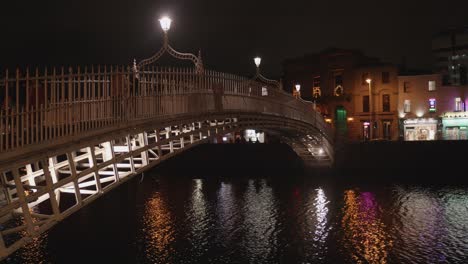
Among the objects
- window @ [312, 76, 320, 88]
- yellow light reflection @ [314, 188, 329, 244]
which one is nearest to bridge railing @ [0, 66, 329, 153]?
yellow light reflection @ [314, 188, 329, 244]

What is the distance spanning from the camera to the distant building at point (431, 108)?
55.3 metres

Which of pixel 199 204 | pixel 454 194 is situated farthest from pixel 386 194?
pixel 199 204

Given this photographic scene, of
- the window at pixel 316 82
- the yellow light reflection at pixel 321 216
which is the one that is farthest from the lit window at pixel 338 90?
the yellow light reflection at pixel 321 216

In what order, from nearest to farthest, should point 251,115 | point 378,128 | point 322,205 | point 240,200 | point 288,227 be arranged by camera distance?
point 288,227, point 251,115, point 322,205, point 240,200, point 378,128

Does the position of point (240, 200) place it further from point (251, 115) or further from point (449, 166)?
point (449, 166)

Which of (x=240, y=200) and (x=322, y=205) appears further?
(x=240, y=200)

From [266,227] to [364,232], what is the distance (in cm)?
405

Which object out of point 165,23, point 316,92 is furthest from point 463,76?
point 165,23

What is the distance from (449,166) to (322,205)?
59.6ft

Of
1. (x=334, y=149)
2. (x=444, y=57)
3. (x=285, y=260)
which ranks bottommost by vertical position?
(x=285, y=260)

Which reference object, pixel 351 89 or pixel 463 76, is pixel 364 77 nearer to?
pixel 351 89

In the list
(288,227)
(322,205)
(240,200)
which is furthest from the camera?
(240,200)

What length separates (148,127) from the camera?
15242 mm

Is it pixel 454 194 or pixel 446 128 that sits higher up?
pixel 446 128
